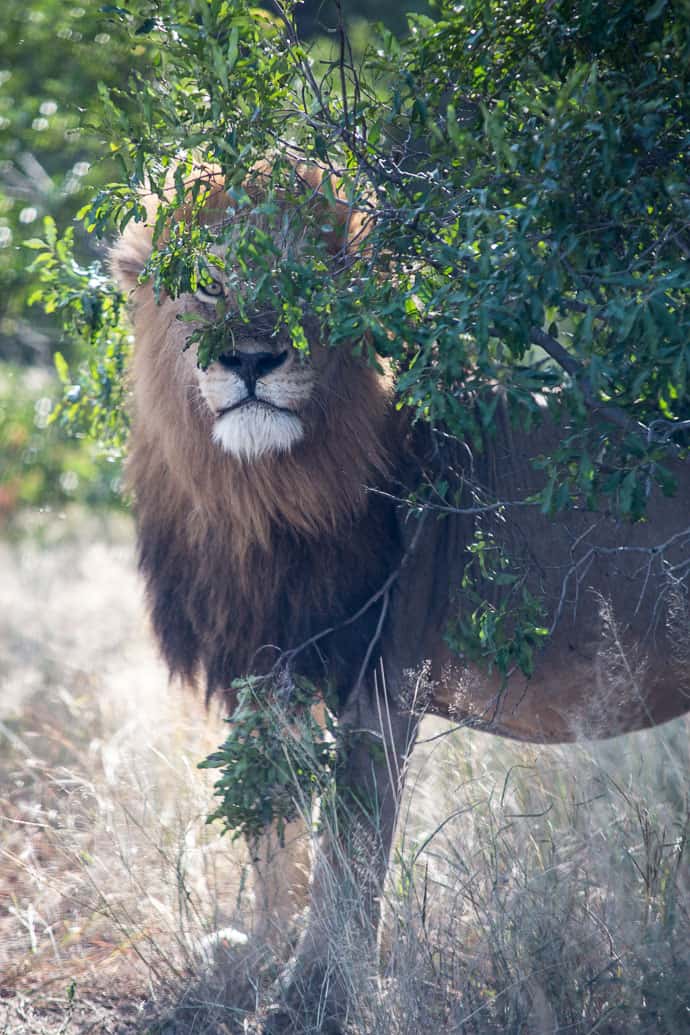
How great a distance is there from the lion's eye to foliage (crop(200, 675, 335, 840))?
3.87ft

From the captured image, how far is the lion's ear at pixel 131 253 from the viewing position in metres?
3.75

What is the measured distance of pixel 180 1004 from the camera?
3479 millimetres

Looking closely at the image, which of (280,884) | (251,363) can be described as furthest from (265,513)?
(280,884)

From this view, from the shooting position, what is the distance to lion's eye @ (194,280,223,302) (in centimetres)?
334

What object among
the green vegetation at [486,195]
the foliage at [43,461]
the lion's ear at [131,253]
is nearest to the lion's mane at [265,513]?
the lion's ear at [131,253]

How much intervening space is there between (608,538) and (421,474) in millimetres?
649

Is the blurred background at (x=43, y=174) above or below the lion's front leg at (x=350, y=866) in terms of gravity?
above

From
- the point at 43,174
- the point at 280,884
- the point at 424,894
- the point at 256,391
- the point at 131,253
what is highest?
the point at 43,174

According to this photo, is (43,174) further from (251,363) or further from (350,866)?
(350,866)

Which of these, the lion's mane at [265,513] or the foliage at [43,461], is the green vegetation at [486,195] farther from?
the foliage at [43,461]

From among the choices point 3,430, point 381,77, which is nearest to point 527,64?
point 381,77

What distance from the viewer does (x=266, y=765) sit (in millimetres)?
3342

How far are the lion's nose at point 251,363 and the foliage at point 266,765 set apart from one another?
924 millimetres

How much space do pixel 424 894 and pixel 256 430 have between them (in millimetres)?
1428
